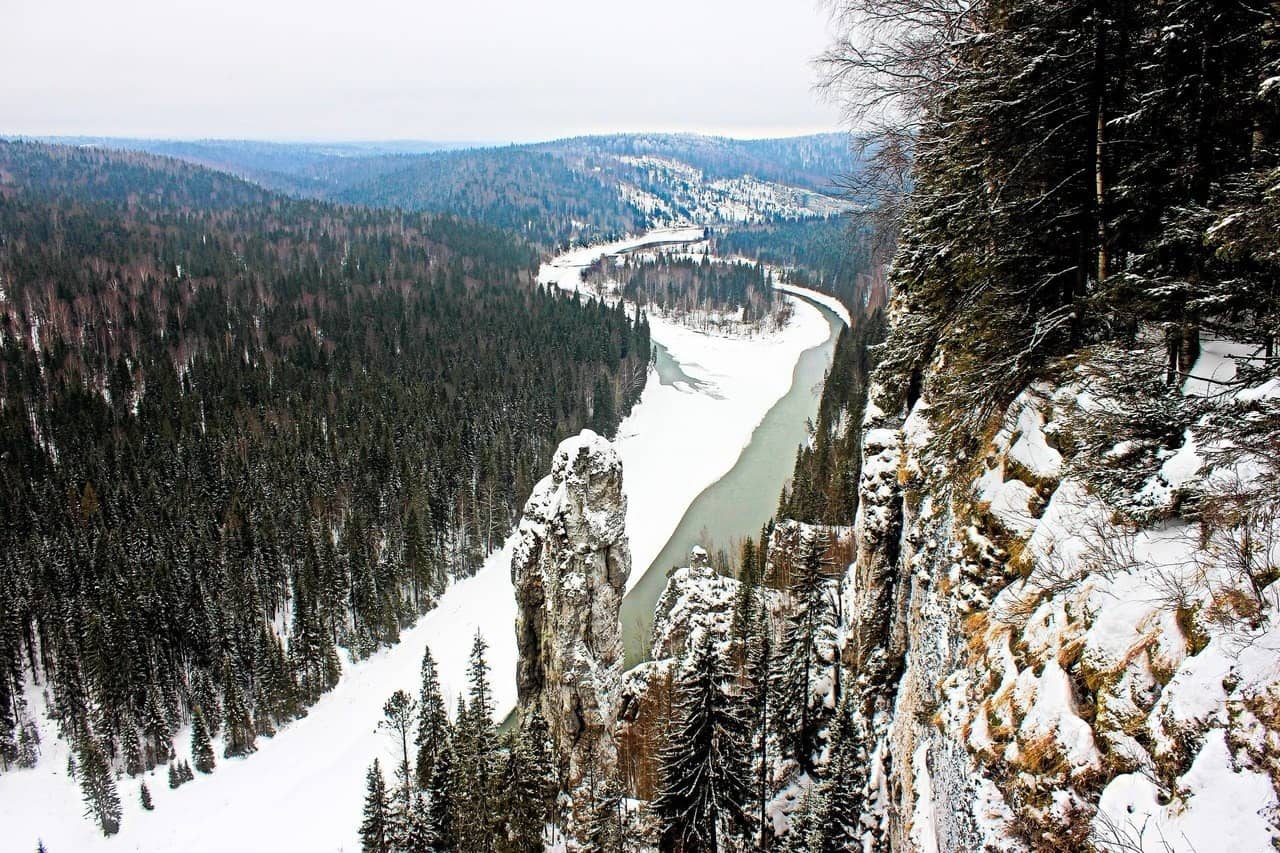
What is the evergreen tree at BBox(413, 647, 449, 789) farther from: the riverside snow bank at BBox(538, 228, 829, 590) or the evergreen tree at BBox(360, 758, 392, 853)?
the riverside snow bank at BBox(538, 228, 829, 590)

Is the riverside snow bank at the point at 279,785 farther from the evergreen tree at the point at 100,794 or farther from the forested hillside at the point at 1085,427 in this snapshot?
the forested hillside at the point at 1085,427

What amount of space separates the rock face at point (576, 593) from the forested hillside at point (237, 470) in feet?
91.3

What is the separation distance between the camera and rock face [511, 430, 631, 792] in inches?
1016

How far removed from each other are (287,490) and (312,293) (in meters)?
91.0

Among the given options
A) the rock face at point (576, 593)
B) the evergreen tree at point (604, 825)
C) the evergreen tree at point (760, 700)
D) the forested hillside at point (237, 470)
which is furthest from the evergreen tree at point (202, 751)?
the evergreen tree at point (760, 700)

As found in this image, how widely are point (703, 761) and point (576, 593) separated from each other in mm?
10248

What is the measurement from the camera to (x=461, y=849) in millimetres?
23547

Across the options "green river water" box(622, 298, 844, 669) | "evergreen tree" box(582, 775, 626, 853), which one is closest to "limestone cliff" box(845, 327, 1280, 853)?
"evergreen tree" box(582, 775, 626, 853)

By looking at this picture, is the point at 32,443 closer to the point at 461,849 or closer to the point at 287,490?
the point at 287,490

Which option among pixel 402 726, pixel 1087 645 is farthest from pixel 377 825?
pixel 1087 645

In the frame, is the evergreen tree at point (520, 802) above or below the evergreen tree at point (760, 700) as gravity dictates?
below

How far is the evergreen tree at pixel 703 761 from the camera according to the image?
54.2 feet

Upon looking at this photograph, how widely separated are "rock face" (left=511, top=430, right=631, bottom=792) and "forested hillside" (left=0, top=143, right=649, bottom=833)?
27822 mm

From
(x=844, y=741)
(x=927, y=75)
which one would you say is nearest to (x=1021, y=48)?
(x=927, y=75)
